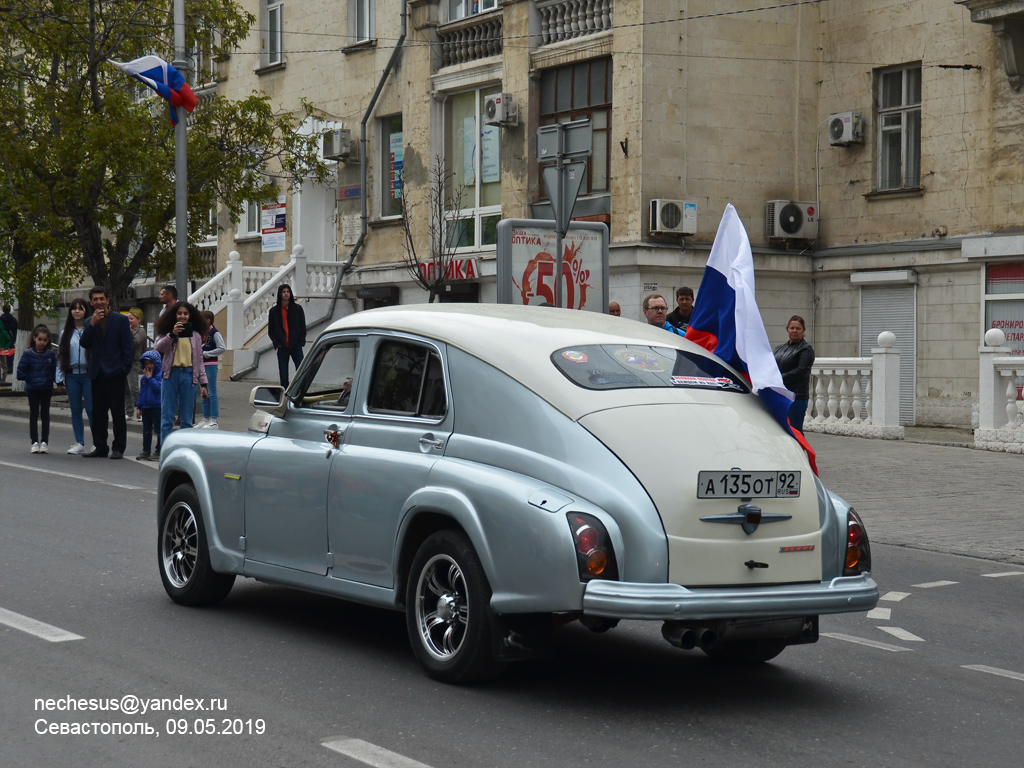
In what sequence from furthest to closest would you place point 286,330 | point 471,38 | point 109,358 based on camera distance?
1. point 471,38
2. point 286,330
3. point 109,358

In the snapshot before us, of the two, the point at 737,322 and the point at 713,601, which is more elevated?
the point at 737,322

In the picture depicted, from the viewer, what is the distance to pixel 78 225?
23.1m

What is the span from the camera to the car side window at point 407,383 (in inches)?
256

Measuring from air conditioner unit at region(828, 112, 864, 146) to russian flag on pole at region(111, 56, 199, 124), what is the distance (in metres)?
10.4

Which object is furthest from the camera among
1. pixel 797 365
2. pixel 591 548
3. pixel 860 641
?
pixel 797 365

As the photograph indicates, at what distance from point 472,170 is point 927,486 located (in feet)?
47.6

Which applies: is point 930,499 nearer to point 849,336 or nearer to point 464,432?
point 464,432

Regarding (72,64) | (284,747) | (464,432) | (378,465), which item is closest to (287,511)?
(378,465)

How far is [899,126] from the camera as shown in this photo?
22938mm

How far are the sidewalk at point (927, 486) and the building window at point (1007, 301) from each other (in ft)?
5.37

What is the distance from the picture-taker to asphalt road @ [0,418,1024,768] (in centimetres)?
513

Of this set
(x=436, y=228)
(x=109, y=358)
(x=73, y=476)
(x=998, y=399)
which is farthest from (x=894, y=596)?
(x=436, y=228)

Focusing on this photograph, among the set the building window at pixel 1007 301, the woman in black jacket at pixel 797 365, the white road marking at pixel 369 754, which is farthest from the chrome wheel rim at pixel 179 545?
the building window at pixel 1007 301

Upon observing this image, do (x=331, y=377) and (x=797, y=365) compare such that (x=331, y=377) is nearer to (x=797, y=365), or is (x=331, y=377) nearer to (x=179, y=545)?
(x=179, y=545)
